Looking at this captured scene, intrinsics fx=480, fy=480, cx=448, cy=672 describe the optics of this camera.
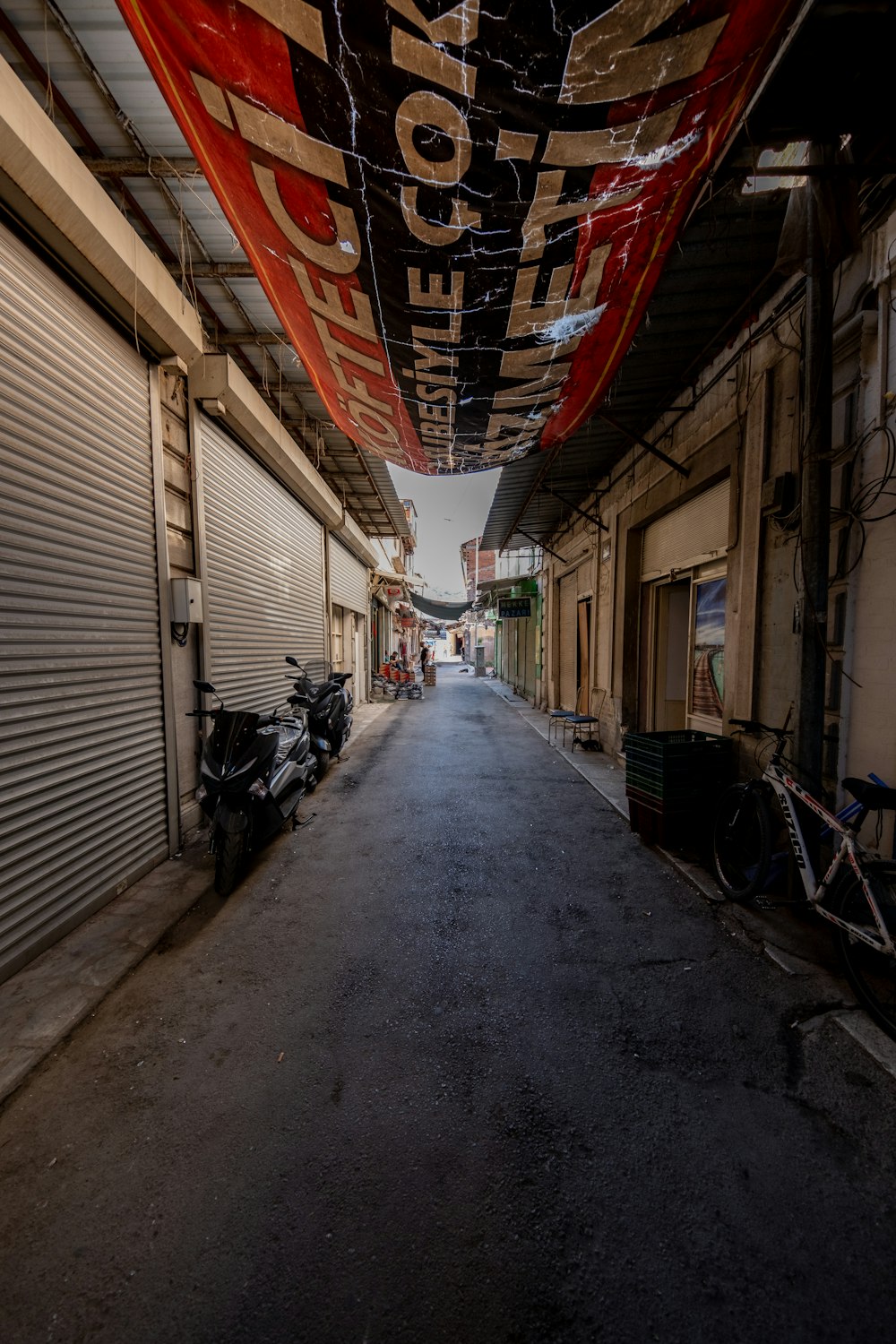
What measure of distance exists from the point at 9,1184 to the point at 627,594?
7.75 m

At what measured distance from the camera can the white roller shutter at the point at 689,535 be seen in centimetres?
512

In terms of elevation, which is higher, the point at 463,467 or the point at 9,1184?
the point at 463,467

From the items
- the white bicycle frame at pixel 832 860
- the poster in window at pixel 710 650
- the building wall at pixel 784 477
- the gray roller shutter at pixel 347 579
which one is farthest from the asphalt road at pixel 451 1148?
the gray roller shutter at pixel 347 579

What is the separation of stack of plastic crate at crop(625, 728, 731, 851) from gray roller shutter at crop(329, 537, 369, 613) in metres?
7.95

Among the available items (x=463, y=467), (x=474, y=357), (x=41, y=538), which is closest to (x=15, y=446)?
(x=41, y=538)

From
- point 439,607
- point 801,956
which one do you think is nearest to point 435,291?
point 801,956

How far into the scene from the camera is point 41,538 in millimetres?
2967

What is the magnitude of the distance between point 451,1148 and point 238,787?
2.69 meters

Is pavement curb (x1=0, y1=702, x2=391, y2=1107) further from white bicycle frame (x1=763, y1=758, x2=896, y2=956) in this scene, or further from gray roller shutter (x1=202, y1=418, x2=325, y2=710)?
white bicycle frame (x1=763, y1=758, x2=896, y2=956)

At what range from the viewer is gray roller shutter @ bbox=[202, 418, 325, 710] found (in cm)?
520

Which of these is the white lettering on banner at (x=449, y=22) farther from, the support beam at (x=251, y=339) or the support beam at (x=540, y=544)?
the support beam at (x=540, y=544)

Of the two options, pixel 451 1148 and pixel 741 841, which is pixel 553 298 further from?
pixel 741 841

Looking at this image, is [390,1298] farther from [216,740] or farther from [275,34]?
[275,34]

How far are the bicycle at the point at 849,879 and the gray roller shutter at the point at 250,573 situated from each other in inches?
198
